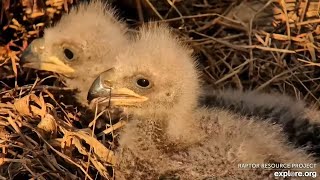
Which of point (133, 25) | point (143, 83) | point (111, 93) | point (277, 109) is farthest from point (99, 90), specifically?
point (133, 25)

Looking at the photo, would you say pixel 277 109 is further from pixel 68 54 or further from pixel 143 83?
pixel 68 54

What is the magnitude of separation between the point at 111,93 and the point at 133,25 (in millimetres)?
897

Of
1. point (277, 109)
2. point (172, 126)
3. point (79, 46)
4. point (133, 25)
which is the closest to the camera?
point (172, 126)

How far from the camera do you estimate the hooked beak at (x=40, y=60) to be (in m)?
3.23

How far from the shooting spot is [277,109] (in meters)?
3.01

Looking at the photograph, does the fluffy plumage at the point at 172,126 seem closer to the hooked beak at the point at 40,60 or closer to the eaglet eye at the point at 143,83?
the eaglet eye at the point at 143,83

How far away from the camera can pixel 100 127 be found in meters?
3.09

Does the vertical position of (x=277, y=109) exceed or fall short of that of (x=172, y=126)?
it exceeds it

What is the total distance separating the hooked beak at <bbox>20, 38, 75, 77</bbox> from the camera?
10.6 feet

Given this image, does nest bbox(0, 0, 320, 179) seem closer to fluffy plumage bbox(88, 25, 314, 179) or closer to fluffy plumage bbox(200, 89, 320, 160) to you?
fluffy plumage bbox(88, 25, 314, 179)

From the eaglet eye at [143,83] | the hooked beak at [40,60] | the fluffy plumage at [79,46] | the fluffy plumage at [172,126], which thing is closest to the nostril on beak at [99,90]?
the fluffy plumage at [172,126]

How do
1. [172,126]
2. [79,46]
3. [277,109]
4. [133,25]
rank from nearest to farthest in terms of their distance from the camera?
[172,126], [277,109], [79,46], [133,25]

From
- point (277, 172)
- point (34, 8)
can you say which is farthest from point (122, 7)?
point (277, 172)

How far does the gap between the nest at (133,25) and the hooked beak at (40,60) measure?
7cm
